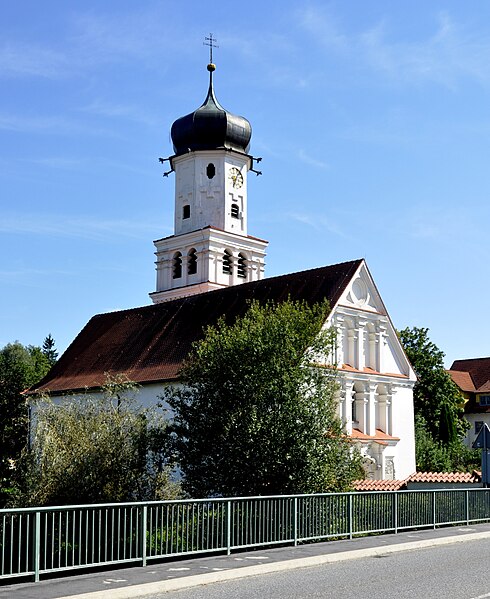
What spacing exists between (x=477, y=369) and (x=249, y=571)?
68820 mm

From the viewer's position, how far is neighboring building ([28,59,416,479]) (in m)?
42.1

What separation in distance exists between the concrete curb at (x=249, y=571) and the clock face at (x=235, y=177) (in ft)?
137

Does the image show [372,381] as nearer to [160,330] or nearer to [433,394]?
[160,330]

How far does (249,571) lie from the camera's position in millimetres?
13594

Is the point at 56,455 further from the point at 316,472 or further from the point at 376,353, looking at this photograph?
the point at 376,353

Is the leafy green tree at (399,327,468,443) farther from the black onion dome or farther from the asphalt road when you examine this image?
the asphalt road

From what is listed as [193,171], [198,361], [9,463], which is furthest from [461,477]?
[193,171]

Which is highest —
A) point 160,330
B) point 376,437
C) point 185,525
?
point 160,330

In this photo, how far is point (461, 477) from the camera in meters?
31.8

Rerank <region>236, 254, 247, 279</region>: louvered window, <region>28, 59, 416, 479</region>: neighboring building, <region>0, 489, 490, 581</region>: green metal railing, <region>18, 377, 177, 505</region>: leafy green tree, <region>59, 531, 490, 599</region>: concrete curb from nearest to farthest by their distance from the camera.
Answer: <region>59, 531, 490, 599</region>: concrete curb, <region>0, 489, 490, 581</region>: green metal railing, <region>18, 377, 177, 505</region>: leafy green tree, <region>28, 59, 416, 479</region>: neighboring building, <region>236, 254, 247, 279</region>: louvered window

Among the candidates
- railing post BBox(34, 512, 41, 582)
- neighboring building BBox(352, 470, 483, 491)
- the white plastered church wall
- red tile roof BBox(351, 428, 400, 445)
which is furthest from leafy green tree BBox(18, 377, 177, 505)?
red tile roof BBox(351, 428, 400, 445)

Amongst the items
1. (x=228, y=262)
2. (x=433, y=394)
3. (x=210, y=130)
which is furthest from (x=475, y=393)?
(x=210, y=130)

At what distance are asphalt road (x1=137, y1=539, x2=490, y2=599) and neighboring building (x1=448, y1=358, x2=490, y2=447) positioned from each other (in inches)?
2337

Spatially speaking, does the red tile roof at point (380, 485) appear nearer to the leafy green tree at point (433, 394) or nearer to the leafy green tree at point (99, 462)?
the leafy green tree at point (99, 462)
